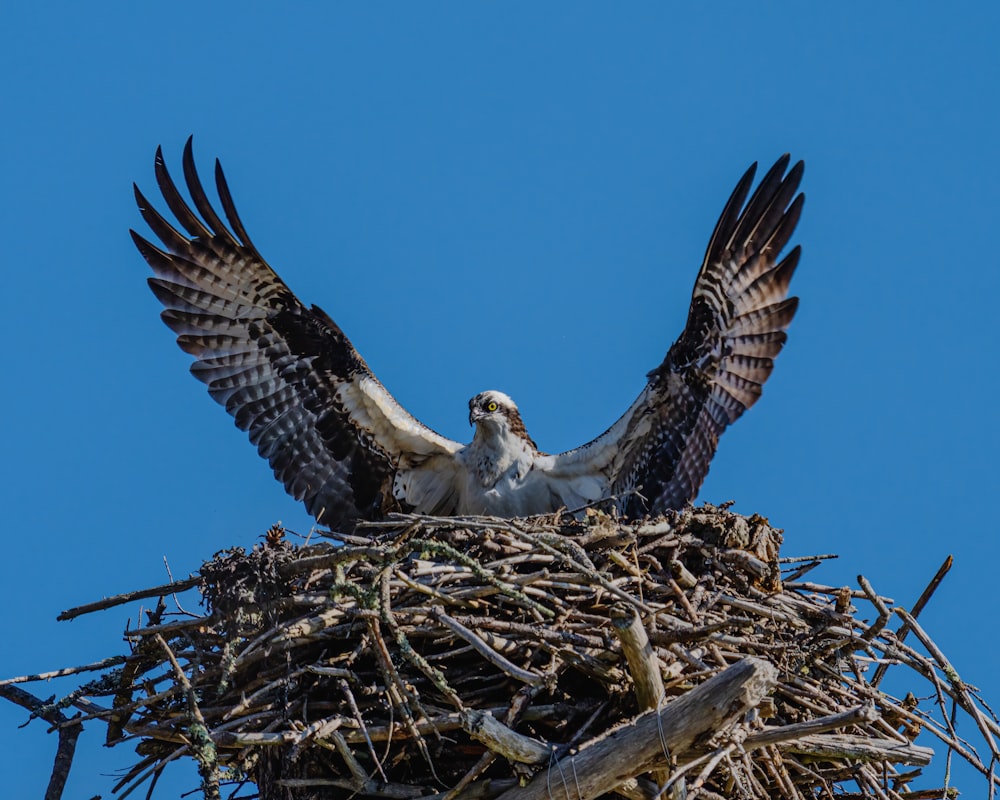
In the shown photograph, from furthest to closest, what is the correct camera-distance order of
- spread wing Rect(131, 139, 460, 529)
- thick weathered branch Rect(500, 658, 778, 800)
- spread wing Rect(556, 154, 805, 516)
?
spread wing Rect(131, 139, 460, 529) < spread wing Rect(556, 154, 805, 516) < thick weathered branch Rect(500, 658, 778, 800)

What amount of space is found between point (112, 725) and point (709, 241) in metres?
4.08

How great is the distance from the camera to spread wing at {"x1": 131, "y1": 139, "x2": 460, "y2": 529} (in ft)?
26.5

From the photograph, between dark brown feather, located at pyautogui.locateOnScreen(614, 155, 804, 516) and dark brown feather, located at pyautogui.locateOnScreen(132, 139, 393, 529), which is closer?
dark brown feather, located at pyautogui.locateOnScreen(614, 155, 804, 516)

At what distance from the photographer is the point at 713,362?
7.70 metres

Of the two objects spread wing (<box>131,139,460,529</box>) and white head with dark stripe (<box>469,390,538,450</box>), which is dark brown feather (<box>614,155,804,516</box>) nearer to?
white head with dark stripe (<box>469,390,538,450</box>)

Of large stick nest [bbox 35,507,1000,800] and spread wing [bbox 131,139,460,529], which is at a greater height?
spread wing [bbox 131,139,460,529]

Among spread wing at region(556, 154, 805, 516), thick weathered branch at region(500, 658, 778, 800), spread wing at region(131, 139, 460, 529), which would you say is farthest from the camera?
spread wing at region(131, 139, 460, 529)

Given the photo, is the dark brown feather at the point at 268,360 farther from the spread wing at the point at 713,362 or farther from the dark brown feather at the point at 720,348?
the dark brown feather at the point at 720,348

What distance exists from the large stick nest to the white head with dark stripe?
1.83 metres

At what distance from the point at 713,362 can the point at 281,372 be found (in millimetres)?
2480

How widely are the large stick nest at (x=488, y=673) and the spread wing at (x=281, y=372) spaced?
1988 mm

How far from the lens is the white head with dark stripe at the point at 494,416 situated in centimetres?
791

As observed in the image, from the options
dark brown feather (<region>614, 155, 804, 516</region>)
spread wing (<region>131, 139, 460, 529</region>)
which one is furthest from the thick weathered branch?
spread wing (<region>131, 139, 460, 529</region>)

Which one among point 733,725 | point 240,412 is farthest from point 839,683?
point 240,412
